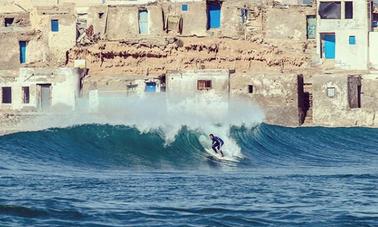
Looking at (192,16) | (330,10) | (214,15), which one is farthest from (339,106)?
(192,16)

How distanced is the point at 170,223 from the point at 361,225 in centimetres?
264

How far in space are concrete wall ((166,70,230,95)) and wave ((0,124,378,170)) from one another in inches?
109

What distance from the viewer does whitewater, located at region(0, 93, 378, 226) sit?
19109mm

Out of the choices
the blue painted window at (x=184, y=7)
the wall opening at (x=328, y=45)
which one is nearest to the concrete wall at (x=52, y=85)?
the blue painted window at (x=184, y=7)

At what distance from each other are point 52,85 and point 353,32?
1069 centimetres

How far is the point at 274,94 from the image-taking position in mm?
42875

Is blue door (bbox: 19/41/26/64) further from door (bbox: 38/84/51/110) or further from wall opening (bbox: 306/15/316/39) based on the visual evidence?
wall opening (bbox: 306/15/316/39)

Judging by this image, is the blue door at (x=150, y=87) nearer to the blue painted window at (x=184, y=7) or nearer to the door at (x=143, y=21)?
the door at (x=143, y=21)

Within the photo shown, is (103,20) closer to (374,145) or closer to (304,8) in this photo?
(304,8)

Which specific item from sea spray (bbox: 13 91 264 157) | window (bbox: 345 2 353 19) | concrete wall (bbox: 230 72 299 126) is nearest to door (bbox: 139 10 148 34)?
sea spray (bbox: 13 91 264 157)

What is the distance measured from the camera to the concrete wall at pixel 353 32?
46656mm

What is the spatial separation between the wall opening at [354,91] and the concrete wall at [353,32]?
2579 millimetres

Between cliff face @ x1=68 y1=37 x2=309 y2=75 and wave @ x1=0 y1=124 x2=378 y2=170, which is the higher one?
cliff face @ x1=68 y1=37 x2=309 y2=75


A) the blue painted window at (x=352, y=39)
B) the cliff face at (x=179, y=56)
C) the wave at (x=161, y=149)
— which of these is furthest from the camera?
the blue painted window at (x=352, y=39)
